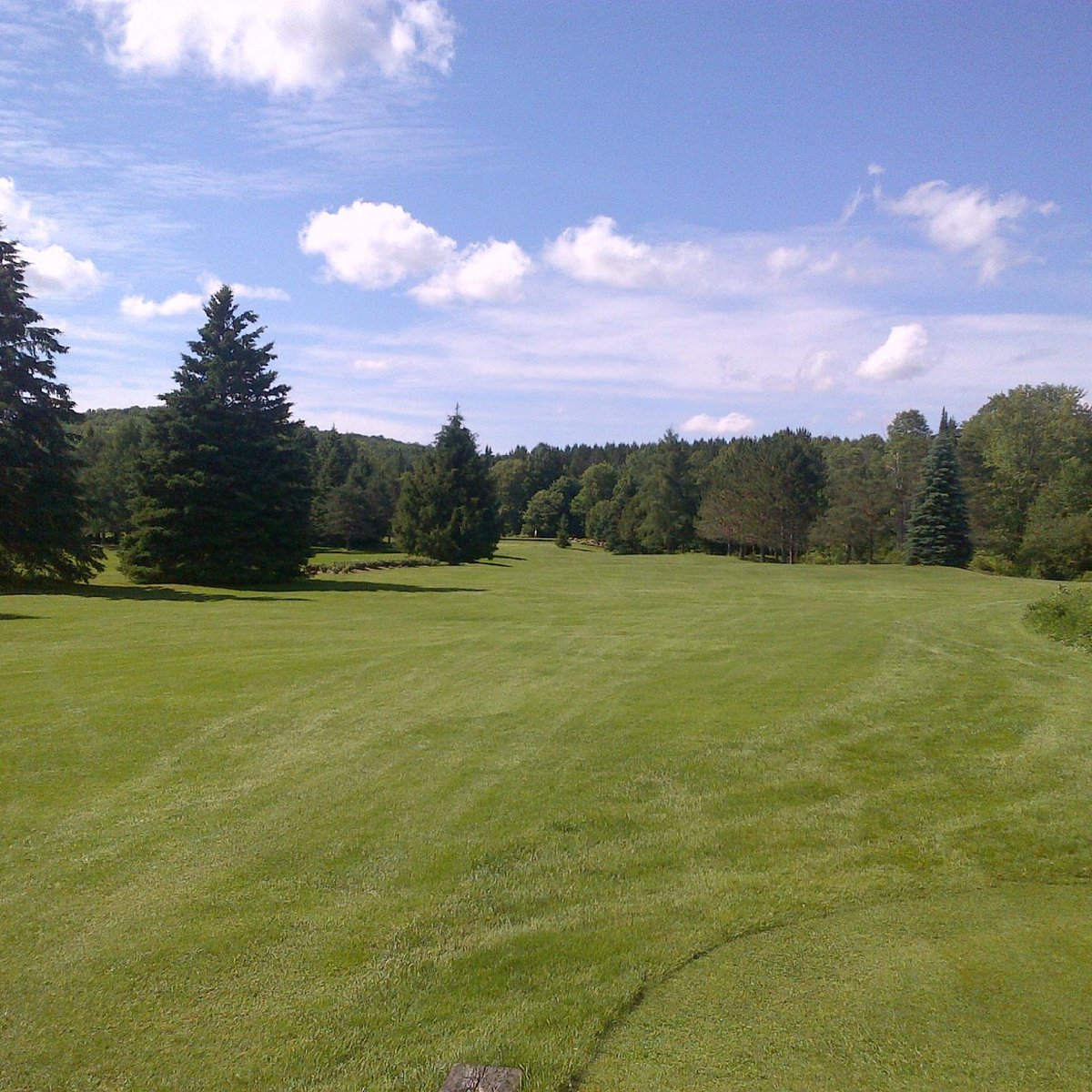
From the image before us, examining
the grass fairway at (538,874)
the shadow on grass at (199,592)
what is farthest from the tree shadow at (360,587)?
the grass fairway at (538,874)

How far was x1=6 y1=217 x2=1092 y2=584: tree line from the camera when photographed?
1133 inches

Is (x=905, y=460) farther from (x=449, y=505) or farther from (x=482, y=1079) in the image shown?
(x=482, y=1079)

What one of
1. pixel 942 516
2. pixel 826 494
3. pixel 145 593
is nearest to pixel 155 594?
pixel 145 593

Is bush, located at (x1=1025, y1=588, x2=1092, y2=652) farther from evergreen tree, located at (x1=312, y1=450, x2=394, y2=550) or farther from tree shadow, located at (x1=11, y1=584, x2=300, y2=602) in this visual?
evergreen tree, located at (x1=312, y1=450, x2=394, y2=550)

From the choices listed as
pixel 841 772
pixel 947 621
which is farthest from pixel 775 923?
pixel 947 621

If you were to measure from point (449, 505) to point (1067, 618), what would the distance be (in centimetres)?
4205

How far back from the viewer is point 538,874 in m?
5.73

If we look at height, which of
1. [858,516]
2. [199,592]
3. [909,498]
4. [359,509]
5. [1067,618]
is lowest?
[199,592]

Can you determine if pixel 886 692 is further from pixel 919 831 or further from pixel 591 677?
pixel 919 831

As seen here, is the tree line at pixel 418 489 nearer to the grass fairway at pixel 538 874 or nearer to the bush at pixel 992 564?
the bush at pixel 992 564

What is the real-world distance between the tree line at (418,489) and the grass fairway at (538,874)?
65.5 ft

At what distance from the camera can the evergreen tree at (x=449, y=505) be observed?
54062mm

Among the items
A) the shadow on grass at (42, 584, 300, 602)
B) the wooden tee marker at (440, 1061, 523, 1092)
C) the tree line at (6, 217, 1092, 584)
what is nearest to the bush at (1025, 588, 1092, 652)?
the wooden tee marker at (440, 1061, 523, 1092)

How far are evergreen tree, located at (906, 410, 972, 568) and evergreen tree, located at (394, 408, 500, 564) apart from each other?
2889 cm
